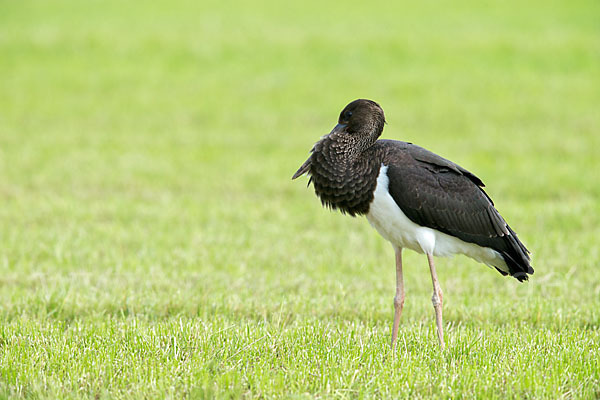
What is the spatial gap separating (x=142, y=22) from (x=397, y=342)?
71.8 ft

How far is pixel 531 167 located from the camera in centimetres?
1298

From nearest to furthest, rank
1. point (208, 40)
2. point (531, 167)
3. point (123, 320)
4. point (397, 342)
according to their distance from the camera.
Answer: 1. point (397, 342)
2. point (123, 320)
3. point (531, 167)
4. point (208, 40)

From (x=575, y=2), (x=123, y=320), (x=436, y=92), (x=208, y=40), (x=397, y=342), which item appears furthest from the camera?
(x=575, y=2)

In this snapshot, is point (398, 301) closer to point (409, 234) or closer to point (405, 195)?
point (409, 234)

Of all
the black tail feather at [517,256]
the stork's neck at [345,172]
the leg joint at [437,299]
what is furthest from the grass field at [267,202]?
the stork's neck at [345,172]

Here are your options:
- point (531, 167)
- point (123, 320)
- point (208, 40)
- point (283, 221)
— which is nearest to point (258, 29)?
point (208, 40)

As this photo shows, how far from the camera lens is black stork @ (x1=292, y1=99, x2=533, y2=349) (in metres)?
5.39

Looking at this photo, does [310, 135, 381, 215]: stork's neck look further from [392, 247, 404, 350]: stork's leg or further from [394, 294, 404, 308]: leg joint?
[394, 294, 404, 308]: leg joint

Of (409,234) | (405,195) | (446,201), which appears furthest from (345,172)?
(446,201)

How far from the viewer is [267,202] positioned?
11.2 metres

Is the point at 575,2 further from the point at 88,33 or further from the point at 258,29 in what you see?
the point at 88,33

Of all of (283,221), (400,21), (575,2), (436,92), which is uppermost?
(575,2)

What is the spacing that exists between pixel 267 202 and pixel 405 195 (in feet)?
19.7

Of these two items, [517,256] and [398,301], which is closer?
[398,301]
